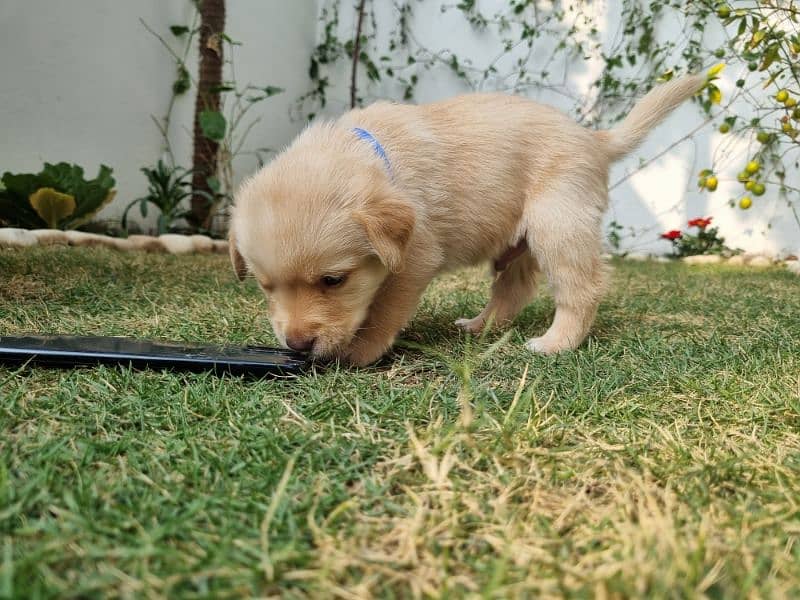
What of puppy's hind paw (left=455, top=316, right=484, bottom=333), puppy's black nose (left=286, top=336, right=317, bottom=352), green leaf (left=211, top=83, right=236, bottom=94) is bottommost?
puppy's hind paw (left=455, top=316, right=484, bottom=333)

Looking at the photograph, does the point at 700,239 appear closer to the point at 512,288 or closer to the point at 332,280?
the point at 512,288

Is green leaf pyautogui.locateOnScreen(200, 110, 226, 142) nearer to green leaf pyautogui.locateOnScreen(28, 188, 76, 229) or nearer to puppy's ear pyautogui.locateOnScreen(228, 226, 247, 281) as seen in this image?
green leaf pyautogui.locateOnScreen(28, 188, 76, 229)

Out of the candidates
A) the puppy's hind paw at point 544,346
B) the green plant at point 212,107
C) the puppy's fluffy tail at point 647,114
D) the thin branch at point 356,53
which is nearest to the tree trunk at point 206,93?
the green plant at point 212,107

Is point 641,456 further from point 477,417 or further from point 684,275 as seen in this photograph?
point 684,275

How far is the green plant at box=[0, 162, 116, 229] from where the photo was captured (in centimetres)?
444

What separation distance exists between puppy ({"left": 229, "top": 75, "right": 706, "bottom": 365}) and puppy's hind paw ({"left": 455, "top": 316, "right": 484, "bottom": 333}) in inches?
0.4

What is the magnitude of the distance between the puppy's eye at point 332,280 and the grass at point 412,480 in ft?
0.84

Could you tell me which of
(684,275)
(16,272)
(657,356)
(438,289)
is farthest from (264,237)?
(684,275)

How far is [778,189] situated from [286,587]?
7.01 metres

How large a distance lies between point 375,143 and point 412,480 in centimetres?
134

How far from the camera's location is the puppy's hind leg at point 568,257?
2.39 meters

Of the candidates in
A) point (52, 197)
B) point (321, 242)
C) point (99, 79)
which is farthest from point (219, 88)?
point (321, 242)

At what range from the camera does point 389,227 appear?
1.85 meters

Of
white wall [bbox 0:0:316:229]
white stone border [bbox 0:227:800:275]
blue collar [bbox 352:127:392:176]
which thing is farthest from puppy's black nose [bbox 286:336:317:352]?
white wall [bbox 0:0:316:229]
